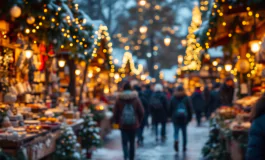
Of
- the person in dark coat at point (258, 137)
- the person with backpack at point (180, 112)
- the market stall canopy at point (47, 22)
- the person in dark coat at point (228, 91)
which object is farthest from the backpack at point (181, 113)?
the person in dark coat at point (258, 137)

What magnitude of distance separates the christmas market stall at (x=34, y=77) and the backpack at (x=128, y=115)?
1147 millimetres

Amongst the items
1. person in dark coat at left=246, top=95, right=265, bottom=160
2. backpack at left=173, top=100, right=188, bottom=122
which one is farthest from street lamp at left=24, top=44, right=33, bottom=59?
person in dark coat at left=246, top=95, right=265, bottom=160

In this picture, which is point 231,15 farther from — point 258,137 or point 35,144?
point 258,137

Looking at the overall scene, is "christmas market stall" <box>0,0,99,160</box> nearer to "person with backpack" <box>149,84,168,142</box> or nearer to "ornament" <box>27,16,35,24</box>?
"ornament" <box>27,16,35,24</box>

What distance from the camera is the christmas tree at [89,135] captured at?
512 inches

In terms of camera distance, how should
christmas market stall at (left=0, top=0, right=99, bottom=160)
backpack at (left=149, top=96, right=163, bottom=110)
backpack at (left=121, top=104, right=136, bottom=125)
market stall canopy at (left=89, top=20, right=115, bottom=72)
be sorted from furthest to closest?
1. market stall canopy at (left=89, top=20, right=115, bottom=72)
2. backpack at (left=149, top=96, right=163, bottom=110)
3. backpack at (left=121, top=104, right=136, bottom=125)
4. christmas market stall at (left=0, top=0, right=99, bottom=160)

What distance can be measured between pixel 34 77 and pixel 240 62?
5.88 meters

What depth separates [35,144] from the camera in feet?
31.1

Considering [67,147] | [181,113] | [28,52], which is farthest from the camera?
[181,113]

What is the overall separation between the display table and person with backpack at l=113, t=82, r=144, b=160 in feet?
4.64

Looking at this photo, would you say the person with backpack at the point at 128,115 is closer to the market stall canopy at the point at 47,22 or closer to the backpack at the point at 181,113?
the market stall canopy at the point at 47,22

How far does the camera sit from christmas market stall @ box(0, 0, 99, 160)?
918 cm

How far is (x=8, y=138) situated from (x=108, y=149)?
679 cm

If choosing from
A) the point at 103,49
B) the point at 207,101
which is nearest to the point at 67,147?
the point at 103,49
